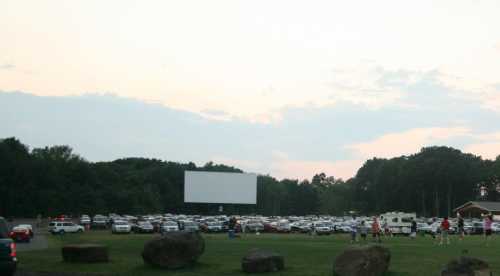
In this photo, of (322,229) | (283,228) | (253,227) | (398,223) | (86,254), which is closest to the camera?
(86,254)

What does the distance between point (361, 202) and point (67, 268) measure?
495 ft

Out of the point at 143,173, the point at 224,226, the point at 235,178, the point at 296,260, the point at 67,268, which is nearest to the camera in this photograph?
the point at 67,268

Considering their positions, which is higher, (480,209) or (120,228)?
(480,209)

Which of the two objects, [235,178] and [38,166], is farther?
[38,166]

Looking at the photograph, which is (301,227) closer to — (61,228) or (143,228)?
(143,228)

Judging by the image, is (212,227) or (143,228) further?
(212,227)

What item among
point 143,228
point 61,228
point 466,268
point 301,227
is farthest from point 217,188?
point 466,268

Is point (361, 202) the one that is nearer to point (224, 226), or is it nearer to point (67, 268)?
point (224, 226)

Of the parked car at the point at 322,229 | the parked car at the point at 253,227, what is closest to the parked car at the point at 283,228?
the parked car at the point at 253,227

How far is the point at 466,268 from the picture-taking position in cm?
1698

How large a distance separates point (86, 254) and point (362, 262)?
1087 centimetres

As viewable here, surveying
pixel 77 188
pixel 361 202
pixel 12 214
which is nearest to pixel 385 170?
pixel 361 202

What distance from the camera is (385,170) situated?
522 feet

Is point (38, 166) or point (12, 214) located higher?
point (38, 166)
